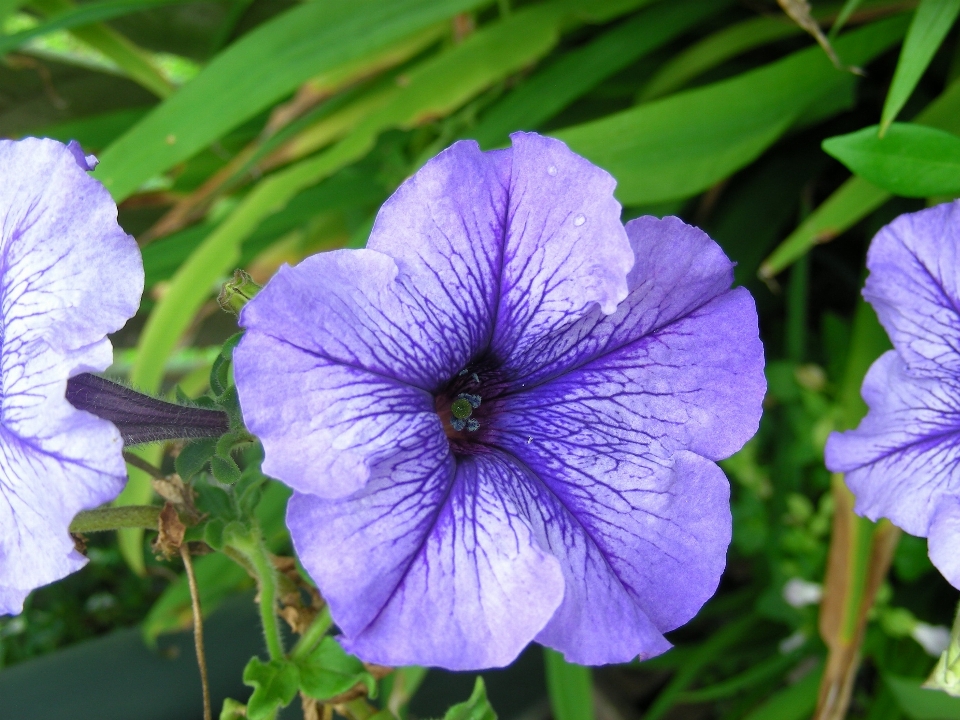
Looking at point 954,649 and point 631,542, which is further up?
point 631,542

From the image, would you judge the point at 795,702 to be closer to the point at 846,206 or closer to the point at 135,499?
the point at 846,206

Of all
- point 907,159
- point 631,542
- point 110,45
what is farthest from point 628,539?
point 110,45

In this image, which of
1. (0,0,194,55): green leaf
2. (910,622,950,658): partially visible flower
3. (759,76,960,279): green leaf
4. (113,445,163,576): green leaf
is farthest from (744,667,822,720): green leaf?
(0,0,194,55): green leaf

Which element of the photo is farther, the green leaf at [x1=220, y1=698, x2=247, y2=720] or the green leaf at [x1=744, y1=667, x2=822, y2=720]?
the green leaf at [x1=744, y1=667, x2=822, y2=720]

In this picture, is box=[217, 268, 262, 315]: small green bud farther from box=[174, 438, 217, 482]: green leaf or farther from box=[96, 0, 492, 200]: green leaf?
A: box=[96, 0, 492, 200]: green leaf

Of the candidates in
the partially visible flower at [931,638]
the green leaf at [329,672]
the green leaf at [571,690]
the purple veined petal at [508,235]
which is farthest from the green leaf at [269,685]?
the partially visible flower at [931,638]

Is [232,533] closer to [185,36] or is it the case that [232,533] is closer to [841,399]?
[841,399]
